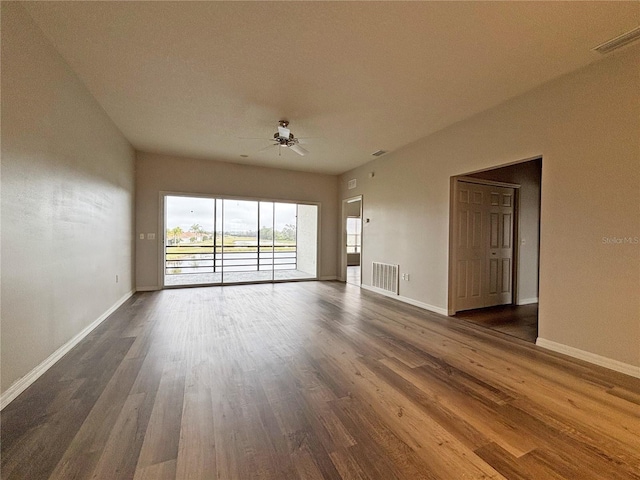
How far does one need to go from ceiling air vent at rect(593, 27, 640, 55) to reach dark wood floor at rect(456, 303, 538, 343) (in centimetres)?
297

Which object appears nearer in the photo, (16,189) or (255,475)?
(255,475)

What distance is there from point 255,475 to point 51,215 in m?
2.76

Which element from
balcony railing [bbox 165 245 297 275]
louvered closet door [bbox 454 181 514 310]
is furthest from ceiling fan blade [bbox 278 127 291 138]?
balcony railing [bbox 165 245 297 275]

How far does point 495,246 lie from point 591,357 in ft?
7.73

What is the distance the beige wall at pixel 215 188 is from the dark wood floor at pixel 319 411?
2971 millimetres

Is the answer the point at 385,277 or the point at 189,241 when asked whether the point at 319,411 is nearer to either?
the point at 385,277

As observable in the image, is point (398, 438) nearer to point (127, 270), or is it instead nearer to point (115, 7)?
point (115, 7)

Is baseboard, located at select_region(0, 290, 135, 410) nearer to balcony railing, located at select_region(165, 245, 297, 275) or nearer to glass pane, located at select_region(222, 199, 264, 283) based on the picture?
balcony railing, located at select_region(165, 245, 297, 275)

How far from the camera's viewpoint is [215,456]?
1427 millimetres

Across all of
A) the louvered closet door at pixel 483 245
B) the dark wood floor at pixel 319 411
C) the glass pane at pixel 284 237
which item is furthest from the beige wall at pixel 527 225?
the glass pane at pixel 284 237

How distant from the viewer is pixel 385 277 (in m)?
5.58

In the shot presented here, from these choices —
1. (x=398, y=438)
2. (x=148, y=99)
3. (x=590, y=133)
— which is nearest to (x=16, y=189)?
(x=148, y=99)

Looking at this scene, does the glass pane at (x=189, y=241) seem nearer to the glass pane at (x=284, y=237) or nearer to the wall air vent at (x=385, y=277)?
the glass pane at (x=284, y=237)

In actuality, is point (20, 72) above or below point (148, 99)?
below
